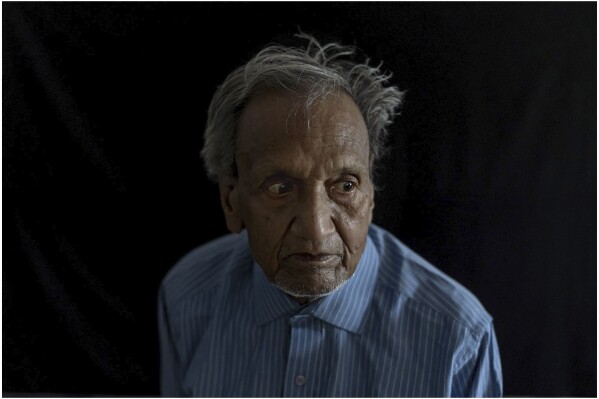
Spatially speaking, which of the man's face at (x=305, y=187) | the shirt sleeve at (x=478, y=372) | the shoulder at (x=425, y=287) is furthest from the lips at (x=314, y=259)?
the shirt sleeve at (x=478, y=372)

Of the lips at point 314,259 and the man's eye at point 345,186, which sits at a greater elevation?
the man's eye at point 345,186

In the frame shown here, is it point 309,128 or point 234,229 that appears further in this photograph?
point 234,229

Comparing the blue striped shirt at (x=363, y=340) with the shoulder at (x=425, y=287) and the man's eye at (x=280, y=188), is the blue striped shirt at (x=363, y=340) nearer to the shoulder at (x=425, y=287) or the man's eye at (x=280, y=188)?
the shoulder at (x=425, y=287)

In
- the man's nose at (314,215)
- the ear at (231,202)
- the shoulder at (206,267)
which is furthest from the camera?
the shoulder at (206,267)

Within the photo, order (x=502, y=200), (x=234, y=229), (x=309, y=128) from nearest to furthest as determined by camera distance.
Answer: (x=309, y=128), (x=234, y=229), (x=502, y=200)

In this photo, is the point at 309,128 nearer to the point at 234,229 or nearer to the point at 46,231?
the point at 234,229

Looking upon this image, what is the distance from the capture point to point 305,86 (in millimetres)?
993

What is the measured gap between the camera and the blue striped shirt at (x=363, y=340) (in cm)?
114

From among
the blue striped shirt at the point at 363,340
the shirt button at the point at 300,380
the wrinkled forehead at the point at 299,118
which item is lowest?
the shirt button at the point at 300,380

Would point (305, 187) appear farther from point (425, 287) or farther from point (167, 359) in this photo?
point (167, 359)

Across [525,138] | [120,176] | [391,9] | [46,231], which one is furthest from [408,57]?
[46,231]

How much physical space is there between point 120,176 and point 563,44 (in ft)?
3.35

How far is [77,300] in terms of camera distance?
1.29m

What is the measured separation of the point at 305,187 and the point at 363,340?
0.39 meters
